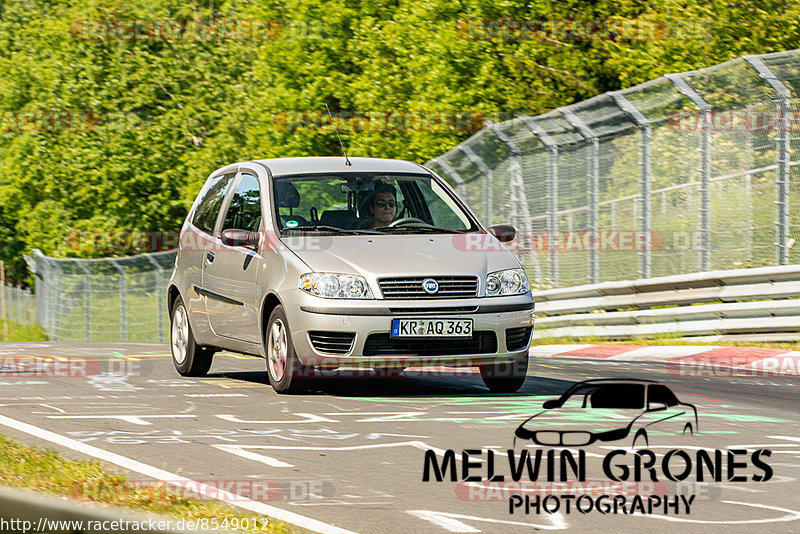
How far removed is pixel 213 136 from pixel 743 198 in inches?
1383

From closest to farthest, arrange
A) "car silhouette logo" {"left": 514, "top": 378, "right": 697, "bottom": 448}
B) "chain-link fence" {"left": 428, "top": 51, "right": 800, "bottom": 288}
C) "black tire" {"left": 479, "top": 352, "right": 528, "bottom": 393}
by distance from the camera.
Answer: "car silhouette logo" {"left": 514, "top": 378, "right": 697, "bottom": 448}
"black tire" {"left": 479, "top": 352, "right": 528, "bottom": 393}
"chain-link fence" {"left": 428, "top": 51, "right": 800, "bottom": 288}

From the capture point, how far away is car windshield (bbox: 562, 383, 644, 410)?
388 inches

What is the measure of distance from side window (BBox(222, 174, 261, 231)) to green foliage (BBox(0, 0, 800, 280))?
7568 mm

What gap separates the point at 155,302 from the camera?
32.3 metres

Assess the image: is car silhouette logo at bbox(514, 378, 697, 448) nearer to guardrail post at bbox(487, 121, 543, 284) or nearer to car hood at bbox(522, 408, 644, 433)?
car hood at bbox(522, 408, 644, 433)

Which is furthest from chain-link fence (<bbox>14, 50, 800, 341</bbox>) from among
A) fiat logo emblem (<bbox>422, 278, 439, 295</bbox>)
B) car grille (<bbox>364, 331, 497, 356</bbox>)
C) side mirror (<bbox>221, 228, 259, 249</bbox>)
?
side mirror (<bbox>221, 228, 259, 249</bbox>)

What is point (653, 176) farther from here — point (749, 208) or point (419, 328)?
point (419, 328)

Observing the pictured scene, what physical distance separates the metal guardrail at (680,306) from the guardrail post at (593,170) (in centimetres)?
64

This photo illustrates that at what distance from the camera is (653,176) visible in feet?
58.2

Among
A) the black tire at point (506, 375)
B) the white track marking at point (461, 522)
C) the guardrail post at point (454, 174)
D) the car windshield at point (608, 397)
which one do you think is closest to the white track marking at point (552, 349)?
the guardrail post at point (454, 174)

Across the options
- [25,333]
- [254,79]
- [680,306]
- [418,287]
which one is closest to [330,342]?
[418,287]

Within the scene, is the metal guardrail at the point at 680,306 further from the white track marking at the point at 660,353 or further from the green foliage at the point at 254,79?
the green foliage at the point at 254,79

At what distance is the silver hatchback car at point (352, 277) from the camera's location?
32.7 ft

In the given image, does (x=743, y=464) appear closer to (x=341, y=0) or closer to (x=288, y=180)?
(x=288, y=180)
